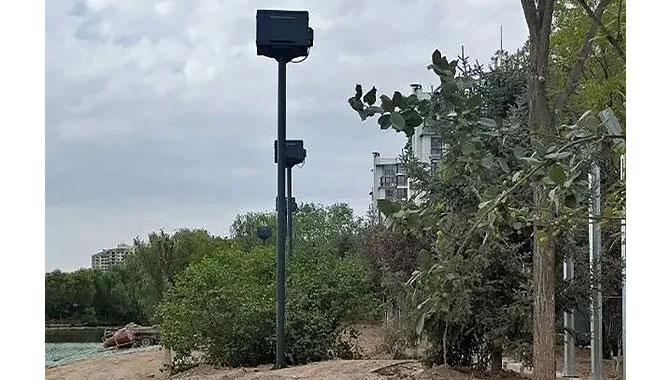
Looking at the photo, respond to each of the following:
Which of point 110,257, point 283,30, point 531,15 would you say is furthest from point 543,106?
point 110,257

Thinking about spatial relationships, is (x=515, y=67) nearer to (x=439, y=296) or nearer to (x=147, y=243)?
(x=147, y=243)

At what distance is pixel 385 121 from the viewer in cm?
73

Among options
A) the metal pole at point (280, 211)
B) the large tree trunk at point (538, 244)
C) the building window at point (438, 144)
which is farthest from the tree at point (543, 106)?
the metal pole at point (280, 211)

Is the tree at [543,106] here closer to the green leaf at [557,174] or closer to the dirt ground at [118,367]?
the green leaf at [557,174]

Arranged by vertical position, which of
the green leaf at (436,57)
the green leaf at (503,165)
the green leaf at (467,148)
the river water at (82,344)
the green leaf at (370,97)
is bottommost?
the river water at (82,344)

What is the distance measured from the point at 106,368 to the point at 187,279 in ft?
2.61

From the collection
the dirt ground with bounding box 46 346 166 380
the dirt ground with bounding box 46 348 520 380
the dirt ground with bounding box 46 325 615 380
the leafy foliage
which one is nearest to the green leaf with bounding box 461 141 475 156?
the leafy foliage

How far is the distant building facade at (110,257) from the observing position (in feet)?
15.6

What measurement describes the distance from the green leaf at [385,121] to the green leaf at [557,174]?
142 mm

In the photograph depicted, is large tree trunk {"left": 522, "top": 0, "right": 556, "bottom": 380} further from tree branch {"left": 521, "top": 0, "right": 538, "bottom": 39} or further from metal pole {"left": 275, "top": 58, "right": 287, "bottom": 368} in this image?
metal pole {"left": 275, "top": 58, "right": 287, "bottom": 368}

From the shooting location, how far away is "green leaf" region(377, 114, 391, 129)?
2.40 ft

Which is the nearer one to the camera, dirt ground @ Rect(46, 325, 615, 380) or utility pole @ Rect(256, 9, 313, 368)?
dirt ground @ Rect(46, 325, 615, 380)

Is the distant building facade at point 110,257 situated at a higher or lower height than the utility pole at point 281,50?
lower

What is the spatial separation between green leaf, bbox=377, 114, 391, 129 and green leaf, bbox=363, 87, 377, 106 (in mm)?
17
